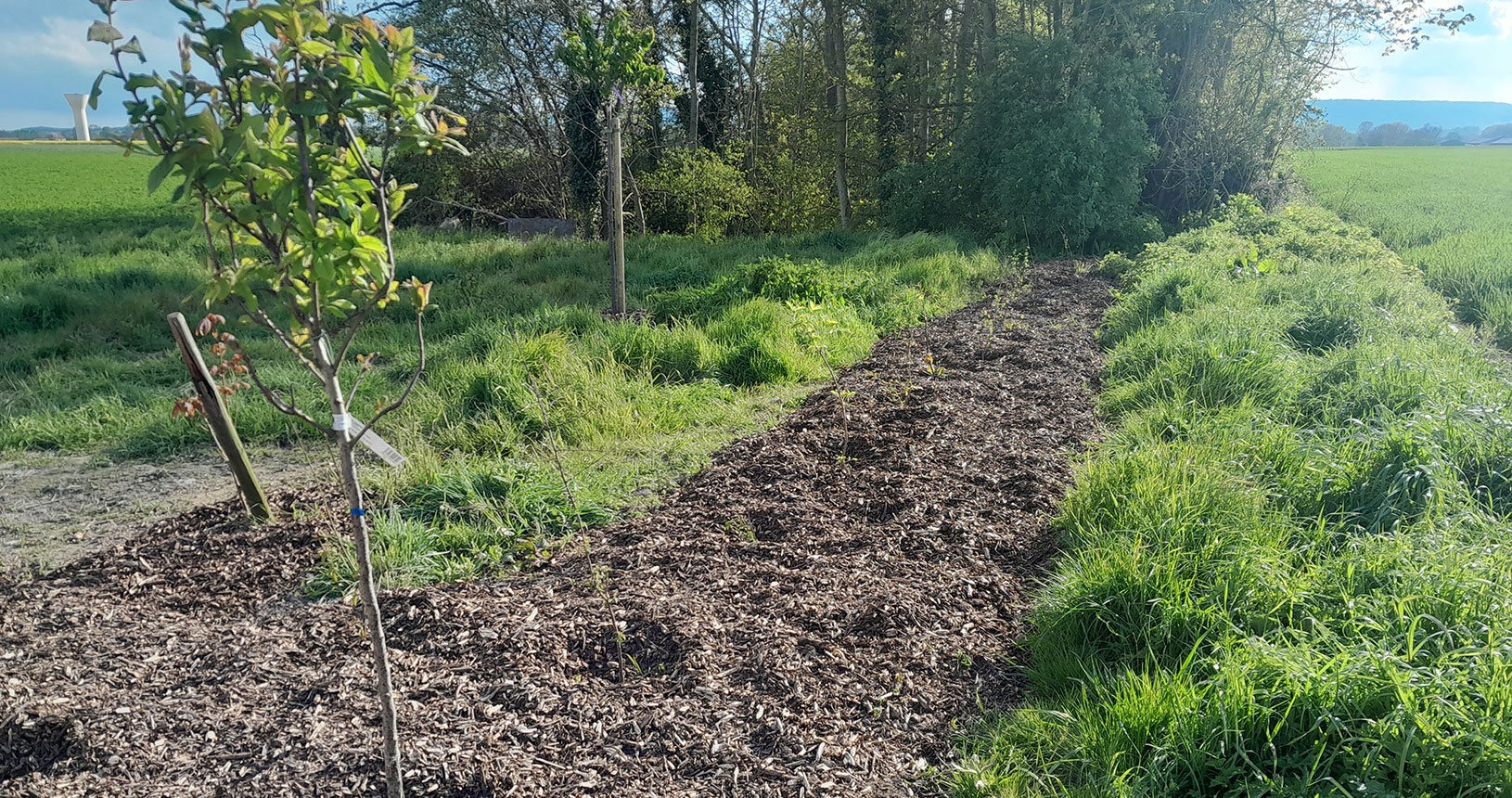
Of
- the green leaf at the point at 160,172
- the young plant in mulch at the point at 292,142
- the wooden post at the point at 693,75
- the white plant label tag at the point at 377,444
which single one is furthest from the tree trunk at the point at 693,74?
the green leaf at the point at 160,172

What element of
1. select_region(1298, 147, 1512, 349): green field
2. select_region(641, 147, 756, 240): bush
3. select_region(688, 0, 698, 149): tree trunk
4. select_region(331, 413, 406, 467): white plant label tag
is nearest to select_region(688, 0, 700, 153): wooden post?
select_region(688, 0, 698, 149): tree trunk

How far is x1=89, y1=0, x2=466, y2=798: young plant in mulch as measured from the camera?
5.40 feet

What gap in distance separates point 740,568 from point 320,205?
2.37 m

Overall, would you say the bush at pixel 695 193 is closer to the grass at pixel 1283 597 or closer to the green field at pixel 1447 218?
the green field at pixel 1447 218

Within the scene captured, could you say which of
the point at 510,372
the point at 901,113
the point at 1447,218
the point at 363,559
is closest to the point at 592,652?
the point at 363,559

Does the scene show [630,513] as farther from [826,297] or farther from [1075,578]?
[826,297]

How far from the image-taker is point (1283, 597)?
2.91 m

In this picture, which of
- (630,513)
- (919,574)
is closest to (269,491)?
(630,513)

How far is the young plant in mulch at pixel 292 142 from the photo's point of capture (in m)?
1.65

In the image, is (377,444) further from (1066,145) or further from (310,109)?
(1066,145)

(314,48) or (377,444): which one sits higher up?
(314,48)

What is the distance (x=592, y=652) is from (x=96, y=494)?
368 centimetres

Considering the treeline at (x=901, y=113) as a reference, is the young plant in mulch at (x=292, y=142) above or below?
below

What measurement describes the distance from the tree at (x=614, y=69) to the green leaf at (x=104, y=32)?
21.8 ft
